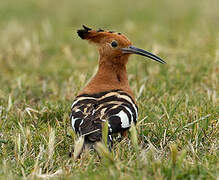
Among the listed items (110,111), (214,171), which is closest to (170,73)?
(110,111)

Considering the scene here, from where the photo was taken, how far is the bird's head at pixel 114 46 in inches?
137

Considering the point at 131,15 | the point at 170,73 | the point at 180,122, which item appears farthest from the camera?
the point at 131,15

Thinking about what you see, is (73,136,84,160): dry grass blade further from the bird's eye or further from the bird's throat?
the bird's eye

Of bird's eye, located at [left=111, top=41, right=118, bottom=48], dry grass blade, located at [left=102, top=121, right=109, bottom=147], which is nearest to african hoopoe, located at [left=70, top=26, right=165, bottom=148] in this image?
bird's eye, located at [left=111, top=41, right=118, bottom=48]

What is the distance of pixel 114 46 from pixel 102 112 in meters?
0.81

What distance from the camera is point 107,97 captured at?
122 inches

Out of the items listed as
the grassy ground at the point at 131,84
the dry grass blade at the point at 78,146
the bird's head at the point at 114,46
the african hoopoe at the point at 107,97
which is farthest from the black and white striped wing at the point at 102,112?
the bird's head at the point at 114,46

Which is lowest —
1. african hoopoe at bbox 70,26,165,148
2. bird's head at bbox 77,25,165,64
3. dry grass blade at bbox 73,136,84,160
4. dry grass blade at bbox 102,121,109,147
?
dry grass blade at bbox 73,136,84,160

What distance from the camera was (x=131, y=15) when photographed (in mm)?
7914

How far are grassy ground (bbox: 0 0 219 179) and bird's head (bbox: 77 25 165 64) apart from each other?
1.41 feet

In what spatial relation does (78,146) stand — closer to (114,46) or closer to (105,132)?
(105,132)

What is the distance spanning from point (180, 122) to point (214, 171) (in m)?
0.85

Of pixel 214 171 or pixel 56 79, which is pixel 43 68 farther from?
pixel 214 171

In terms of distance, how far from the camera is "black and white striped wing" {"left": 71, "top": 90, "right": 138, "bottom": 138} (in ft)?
9.04
